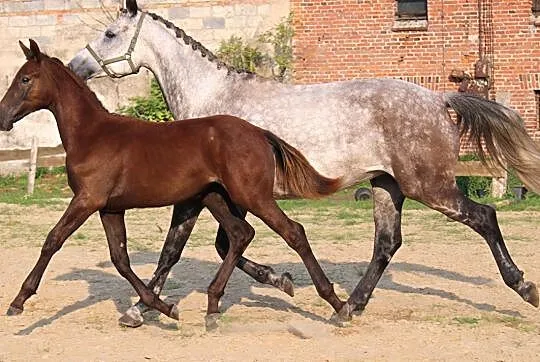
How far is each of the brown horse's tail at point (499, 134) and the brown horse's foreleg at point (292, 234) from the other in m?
1.65

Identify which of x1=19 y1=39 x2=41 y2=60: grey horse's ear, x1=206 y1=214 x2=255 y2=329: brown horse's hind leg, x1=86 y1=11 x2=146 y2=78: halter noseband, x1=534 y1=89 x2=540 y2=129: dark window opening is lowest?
x1=534 y1=89 x2=540 y2=129: dark window opening

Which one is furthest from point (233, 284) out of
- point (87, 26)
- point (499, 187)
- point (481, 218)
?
point (87, 26)

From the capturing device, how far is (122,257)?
6.93 meters

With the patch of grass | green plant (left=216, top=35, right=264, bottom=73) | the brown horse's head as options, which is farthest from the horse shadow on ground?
green plant (left=216, top=35, right=264, bottom=73)

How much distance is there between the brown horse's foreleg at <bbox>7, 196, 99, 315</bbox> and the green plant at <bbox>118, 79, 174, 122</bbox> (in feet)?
42.5

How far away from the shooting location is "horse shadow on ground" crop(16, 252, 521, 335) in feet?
25.5

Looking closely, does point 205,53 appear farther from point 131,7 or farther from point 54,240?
point 54,240

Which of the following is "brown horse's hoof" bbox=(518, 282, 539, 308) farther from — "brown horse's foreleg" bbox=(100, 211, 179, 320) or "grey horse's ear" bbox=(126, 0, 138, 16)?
"grey horse's ear" bbox=(126, 0, 138, 16)

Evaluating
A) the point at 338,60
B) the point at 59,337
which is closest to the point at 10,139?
the point at 338,60

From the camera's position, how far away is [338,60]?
19.1 m

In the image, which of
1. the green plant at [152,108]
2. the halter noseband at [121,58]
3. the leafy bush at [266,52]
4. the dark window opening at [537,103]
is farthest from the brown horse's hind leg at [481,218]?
the green plant at [152,108]

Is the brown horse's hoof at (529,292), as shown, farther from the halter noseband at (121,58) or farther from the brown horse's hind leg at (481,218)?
the halter noseband at (121,58)

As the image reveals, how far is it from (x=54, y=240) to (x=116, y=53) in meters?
2.16

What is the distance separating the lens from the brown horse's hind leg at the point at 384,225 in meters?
7.74
